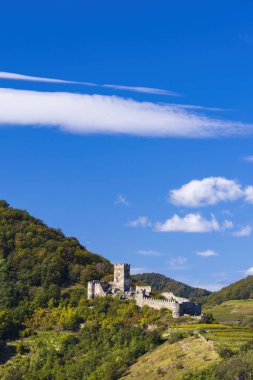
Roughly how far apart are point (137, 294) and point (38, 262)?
32.2 m

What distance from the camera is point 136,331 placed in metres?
A: 111

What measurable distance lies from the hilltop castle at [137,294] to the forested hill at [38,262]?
923 centimetres

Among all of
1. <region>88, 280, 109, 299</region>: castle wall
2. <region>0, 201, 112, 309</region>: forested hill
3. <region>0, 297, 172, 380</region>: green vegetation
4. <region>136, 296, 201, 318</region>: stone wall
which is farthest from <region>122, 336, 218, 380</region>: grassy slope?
<region>0, 201, 112, 309</region>: forested hill

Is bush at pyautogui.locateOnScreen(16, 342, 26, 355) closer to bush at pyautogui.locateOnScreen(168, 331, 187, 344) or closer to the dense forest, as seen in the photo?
the dense forest

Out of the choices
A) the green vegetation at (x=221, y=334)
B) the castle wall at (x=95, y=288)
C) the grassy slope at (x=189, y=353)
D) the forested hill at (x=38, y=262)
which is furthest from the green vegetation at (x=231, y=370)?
the forested hill at (x=38, y=262)

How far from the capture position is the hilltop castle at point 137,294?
4615 inches

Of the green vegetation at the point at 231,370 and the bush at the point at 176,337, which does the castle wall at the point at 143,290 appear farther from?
the green vegetation at the point at 231,370

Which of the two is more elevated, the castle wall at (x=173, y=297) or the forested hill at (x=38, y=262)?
the forested hill at (x=38, y=262)

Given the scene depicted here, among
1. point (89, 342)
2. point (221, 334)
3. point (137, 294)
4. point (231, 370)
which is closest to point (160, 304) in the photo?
point (137, 294)

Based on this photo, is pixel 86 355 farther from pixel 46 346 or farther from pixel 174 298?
pixel 174 298

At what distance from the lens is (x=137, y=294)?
12356 centimetres

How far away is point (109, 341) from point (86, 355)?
12.3 ft

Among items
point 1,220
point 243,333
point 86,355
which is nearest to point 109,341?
point 86,355

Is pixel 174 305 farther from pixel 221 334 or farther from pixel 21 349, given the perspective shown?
pixel 21 349
